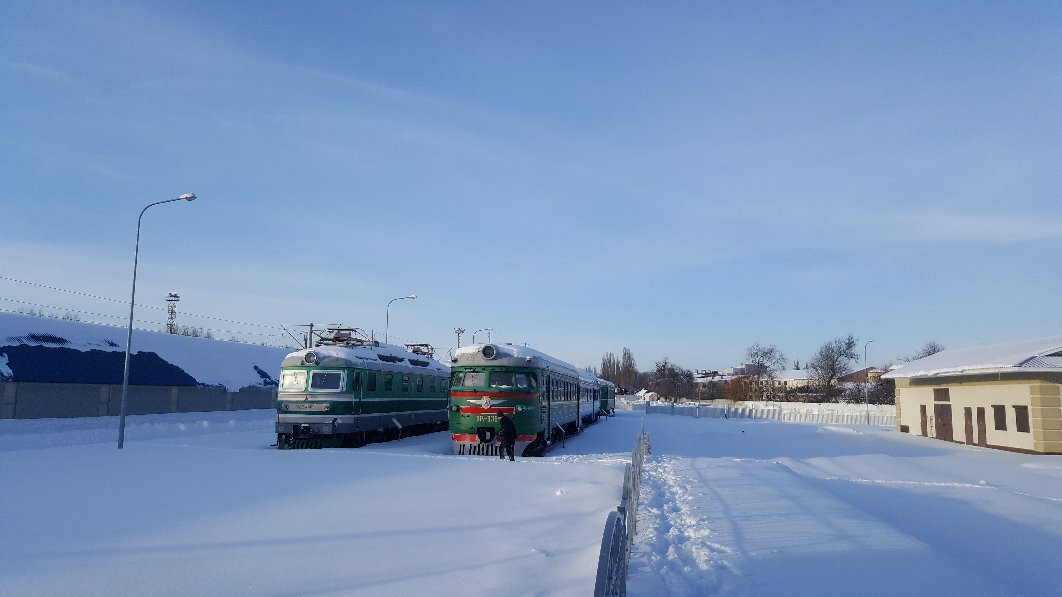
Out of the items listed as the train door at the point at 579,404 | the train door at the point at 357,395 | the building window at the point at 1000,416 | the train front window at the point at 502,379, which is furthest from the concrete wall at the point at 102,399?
the building window at the point at 1000,416

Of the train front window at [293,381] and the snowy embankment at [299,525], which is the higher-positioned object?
the train front window at [293,381]

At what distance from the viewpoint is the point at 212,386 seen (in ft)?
108

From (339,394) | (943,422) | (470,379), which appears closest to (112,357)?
(339,394)

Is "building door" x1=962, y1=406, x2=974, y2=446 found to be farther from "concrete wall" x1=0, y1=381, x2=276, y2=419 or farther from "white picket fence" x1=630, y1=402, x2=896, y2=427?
"concrete wall" x1=0, y1=381, x2=276, y2=419

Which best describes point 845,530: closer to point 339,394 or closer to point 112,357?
point 339,394

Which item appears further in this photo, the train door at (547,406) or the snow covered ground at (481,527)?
the train door at (547,406)

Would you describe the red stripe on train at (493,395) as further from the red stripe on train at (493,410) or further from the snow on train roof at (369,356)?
the snow on train roof at (369,356)

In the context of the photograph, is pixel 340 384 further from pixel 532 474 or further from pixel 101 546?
pixel 101 546

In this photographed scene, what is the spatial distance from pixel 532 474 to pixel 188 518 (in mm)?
6559

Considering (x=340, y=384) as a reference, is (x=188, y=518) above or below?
below

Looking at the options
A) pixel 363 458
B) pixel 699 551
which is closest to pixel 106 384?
pixel 363 458

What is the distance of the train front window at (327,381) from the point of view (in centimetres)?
2053

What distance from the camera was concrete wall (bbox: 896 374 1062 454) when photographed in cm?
2269

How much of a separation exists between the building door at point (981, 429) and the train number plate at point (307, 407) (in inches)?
996
